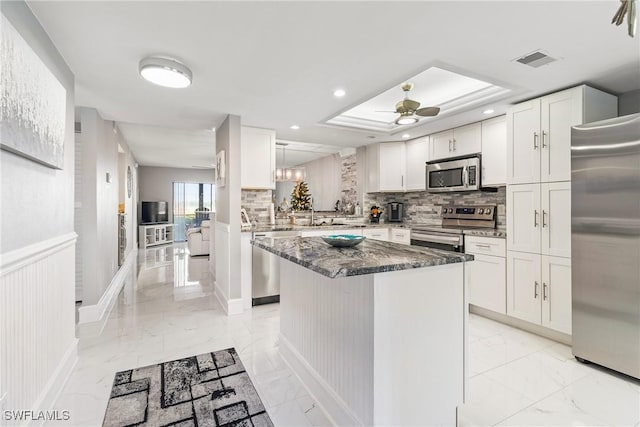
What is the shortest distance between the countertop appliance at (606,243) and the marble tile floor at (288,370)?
25cm

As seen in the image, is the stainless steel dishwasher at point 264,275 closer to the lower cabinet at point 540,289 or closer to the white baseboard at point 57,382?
the white baseboard at point 57,382

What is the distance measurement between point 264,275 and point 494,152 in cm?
319

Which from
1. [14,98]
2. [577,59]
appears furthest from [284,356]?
[577,59]

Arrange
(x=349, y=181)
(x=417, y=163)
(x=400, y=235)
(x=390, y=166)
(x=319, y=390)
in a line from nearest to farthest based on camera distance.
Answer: (x=319, y=390), (x=400, y=235), (x=417, y=163), (x=390, y=166), (x=349, y=181)

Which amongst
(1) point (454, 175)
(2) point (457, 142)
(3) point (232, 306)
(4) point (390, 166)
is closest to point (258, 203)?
(3) point (232, 306)

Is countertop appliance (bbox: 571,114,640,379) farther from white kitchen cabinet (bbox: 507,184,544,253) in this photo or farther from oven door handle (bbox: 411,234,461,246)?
oven door handle (bbox: 411,234,461,246)

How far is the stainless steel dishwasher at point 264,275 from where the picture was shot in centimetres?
373

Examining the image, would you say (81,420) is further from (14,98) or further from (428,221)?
(428,221)

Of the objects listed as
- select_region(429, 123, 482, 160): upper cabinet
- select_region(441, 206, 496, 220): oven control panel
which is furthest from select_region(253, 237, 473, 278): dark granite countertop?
select_region(429, 123, 482, 160): upper cabinet

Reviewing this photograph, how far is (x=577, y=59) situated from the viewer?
2176 mm

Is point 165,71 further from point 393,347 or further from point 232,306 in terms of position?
point 232,306

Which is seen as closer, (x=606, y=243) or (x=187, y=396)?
(x=187, y=396)

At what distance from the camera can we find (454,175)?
396 centimetres

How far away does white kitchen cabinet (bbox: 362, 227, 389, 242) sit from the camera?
4446 millimetres
